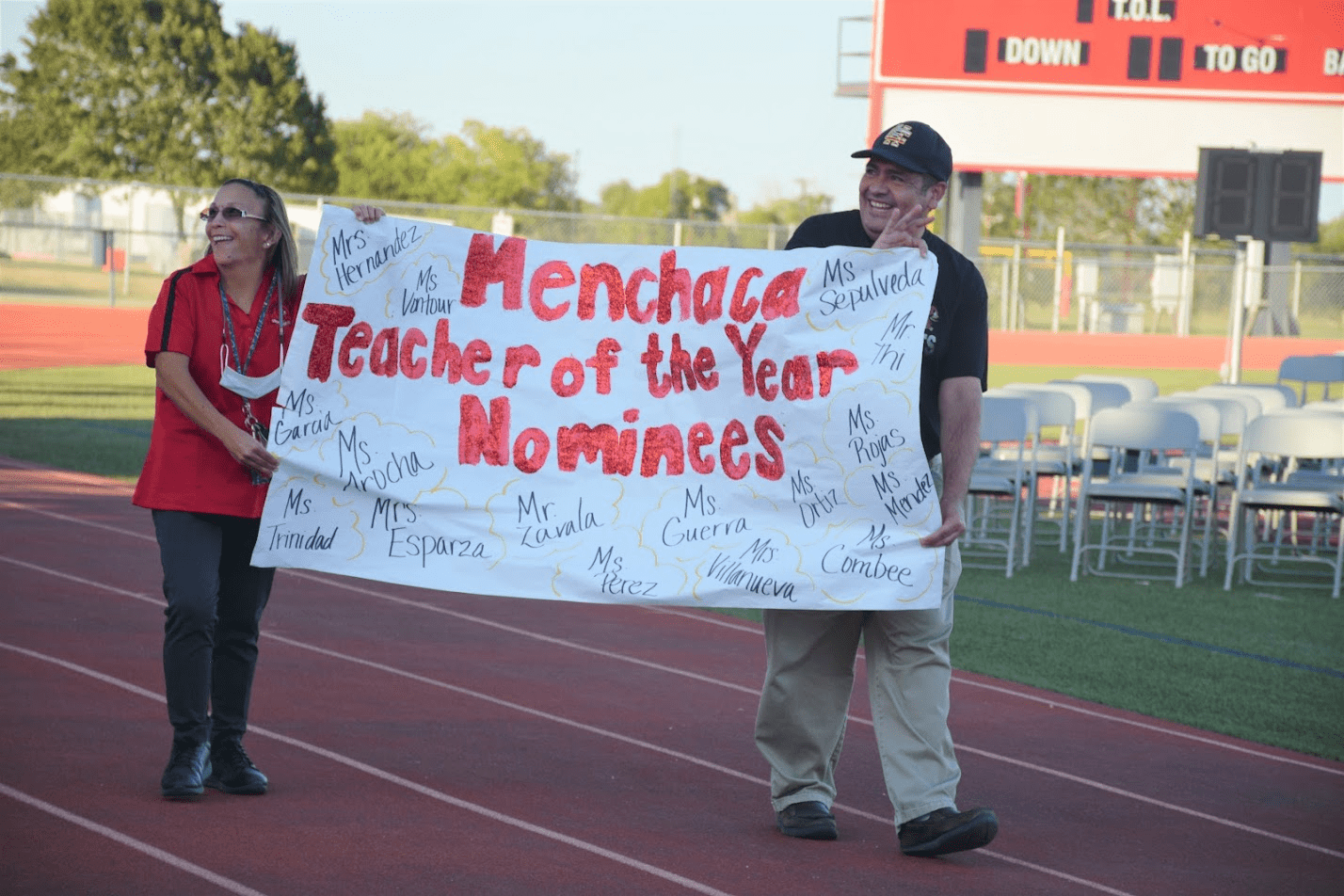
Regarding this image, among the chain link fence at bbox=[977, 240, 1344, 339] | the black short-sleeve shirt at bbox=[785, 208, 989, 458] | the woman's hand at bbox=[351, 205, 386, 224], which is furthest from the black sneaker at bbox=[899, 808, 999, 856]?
the chain link fence at bbox=[977, 240, 1344, 339]

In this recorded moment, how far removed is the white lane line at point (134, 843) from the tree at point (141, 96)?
48481mm

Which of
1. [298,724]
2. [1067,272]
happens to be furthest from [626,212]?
[298,724]

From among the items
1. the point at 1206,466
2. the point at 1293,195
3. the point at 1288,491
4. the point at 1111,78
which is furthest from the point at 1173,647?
the point at 1111,78

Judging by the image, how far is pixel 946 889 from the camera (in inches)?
176

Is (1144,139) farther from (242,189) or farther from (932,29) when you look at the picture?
(242,189)

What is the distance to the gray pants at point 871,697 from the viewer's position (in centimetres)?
462

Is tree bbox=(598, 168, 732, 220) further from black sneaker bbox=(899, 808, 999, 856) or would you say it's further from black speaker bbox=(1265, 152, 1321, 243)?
black sneaker bbox=(899, 808, 999, 856)

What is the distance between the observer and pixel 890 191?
4754mm

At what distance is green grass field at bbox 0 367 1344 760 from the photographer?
7137 millimetres

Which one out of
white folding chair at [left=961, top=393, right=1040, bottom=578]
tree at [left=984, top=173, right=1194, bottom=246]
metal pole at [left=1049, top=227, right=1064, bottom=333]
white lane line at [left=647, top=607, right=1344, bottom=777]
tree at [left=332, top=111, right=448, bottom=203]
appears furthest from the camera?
tree at [left=332, top=111, right=448, bottom=203]

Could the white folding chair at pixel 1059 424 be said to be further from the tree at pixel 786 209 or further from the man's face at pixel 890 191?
the tree at pixel 786 209

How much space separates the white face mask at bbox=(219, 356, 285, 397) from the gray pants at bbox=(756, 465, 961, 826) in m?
1.69

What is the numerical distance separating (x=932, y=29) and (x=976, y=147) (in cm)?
225

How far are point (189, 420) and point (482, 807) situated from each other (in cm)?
148
